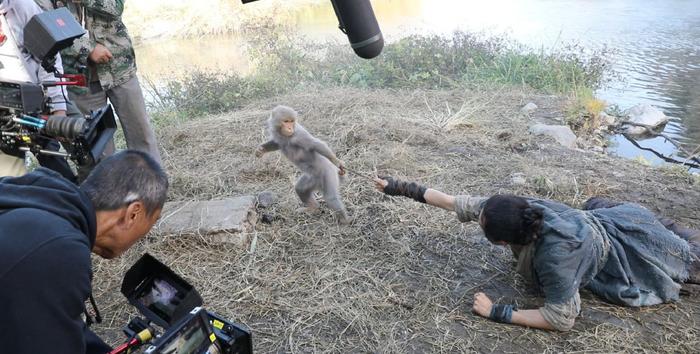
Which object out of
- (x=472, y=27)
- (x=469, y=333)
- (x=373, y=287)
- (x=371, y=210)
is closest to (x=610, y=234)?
(x=469, y=333)

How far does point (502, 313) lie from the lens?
2943mm

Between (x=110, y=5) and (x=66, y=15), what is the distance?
0.91 m

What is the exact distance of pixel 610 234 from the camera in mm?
3092

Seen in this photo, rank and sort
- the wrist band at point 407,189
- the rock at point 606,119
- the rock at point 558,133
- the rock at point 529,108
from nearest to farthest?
the wrist band at point 407,189 → the rock at point 558,133 → the rock at point 529,108 → the rock at point 606,119

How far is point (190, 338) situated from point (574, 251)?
2121 mm

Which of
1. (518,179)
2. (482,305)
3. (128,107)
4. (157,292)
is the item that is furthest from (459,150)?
(157,292)

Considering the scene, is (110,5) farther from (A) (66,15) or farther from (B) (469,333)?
(B) (469,333)

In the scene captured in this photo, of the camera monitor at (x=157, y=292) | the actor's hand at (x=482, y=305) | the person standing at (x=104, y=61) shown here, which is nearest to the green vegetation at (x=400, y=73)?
the person standing at (x=104, y=61)

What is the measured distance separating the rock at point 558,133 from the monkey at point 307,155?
10.6 ft

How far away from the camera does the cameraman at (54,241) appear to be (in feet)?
4.42

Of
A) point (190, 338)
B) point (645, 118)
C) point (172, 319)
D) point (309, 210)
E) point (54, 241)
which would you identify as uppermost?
point (54, 241)

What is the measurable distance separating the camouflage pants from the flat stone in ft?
1.76

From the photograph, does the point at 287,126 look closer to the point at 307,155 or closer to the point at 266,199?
the point at 307,155

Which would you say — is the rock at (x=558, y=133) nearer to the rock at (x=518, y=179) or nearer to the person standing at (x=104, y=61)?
the rock at (x=518, y=179)
